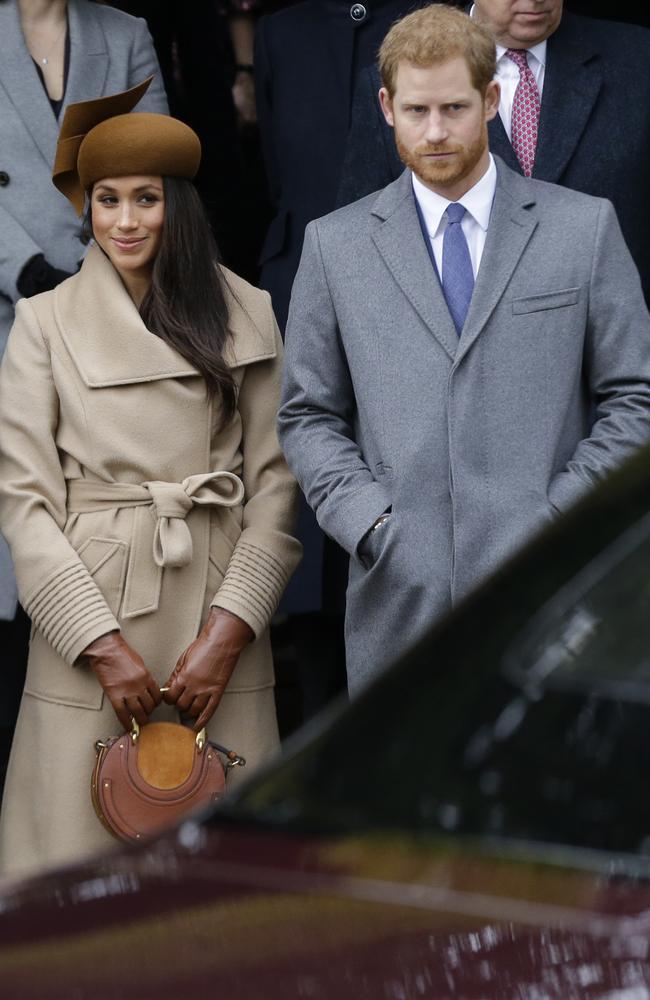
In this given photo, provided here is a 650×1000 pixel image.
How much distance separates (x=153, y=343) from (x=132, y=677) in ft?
2.52

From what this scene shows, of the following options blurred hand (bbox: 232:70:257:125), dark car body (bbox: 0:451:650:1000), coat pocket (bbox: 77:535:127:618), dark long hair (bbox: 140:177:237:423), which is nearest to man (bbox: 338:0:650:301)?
dark long hair (bbox: 140:177:237:423)

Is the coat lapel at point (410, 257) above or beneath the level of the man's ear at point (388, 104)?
beneath

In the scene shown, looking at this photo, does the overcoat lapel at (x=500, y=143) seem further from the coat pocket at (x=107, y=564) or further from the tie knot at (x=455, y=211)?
the coat pocket at (x=107, y=564)

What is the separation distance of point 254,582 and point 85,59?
167 centimetres

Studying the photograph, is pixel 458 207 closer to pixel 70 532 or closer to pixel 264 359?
pixel 264 359

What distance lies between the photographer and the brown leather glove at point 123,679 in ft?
12.5

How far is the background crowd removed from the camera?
4191mm

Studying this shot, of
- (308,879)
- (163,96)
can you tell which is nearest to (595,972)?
(308,879)

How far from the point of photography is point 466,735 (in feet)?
6.02

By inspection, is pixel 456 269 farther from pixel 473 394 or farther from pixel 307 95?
pixel 307 95

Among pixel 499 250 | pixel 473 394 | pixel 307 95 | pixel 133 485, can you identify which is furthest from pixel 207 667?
pixel 307 95

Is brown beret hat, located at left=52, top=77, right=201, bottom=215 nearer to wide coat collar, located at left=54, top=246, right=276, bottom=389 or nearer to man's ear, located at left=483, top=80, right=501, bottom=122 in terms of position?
wide coat collar, located at left=54, top=246, right=276, bottom=389

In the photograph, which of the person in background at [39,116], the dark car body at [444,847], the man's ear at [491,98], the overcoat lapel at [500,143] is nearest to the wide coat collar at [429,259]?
the man's ear at [491,98]

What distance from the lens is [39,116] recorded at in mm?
4684
